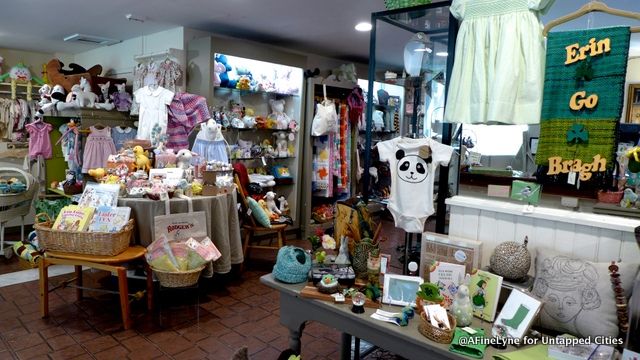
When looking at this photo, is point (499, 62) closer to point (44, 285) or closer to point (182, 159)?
point (182, 159)

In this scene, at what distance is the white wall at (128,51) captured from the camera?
4958 millimetres

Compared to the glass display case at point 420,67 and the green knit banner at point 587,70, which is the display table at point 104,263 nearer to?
the glass display case at point 420,67

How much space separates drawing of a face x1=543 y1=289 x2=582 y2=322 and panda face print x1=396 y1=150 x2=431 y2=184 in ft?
2.93

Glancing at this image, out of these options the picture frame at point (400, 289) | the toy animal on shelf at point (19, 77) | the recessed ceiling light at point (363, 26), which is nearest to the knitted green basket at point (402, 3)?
the picture frame at point (400, 289)

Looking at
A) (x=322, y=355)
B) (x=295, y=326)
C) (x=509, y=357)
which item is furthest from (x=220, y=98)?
(x=509, y=357)

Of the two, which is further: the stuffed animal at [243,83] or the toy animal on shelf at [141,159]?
the stuffed animal at [243,83]

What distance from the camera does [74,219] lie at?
3041 millimetres

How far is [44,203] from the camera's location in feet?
Result: 16.0

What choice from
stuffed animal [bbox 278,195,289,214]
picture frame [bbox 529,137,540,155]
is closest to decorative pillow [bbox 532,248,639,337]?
picture frame [bbox 529,137,540,155]

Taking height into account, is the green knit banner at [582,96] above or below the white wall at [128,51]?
below

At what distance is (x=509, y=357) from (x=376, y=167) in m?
1.86

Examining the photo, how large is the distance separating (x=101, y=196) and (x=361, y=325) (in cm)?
231

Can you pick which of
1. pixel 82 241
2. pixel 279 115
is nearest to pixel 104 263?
pixel 82 241

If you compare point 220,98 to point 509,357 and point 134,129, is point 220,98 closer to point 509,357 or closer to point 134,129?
point 134,129
